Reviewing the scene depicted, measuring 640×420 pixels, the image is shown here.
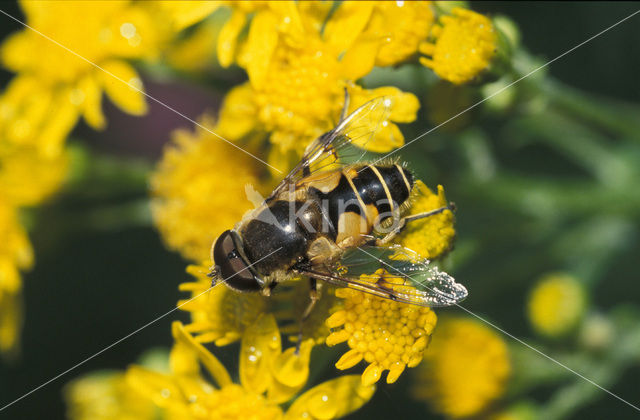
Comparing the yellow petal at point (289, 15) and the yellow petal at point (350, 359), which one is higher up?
the yellow petal at point (289, 15)

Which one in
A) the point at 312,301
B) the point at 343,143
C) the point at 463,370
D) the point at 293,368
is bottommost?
the point at 463,370

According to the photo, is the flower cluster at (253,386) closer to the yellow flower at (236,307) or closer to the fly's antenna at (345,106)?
the yellow flower at (236,307)

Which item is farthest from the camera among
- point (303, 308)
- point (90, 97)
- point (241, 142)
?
point (90, 97)

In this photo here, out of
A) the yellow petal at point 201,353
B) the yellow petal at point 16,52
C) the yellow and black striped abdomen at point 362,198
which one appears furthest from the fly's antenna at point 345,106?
the yellow petal at point 16,52

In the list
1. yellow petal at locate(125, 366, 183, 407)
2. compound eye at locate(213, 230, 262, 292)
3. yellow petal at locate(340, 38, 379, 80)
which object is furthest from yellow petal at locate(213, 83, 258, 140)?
yellow petal at locate(125, 366, 183, 407)

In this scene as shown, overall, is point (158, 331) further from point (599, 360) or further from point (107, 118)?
point (599, 360)

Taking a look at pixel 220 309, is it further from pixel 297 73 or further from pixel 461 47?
pixel 461 47

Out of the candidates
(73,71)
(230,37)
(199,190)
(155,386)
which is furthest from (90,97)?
(155,386)
